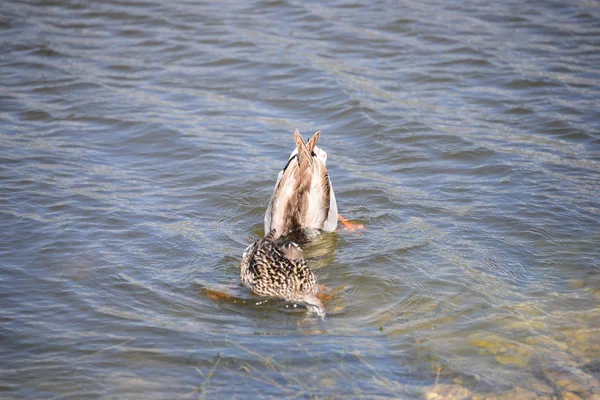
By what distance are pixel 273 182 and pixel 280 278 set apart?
2.45 meters

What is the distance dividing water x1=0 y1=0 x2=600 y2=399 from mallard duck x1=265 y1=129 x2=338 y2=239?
0.29m

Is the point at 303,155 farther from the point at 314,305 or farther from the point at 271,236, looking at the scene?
the point at 314,305

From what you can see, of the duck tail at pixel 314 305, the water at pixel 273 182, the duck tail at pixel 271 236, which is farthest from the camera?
the duck tail at pixel 271 236

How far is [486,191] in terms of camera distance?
8.31 meters

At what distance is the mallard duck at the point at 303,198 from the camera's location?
7.64m

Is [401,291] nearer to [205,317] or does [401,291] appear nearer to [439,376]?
[439,376]

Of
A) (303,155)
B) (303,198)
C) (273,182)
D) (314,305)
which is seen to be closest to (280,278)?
(314,305)

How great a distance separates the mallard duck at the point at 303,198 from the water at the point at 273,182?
0.95 feet

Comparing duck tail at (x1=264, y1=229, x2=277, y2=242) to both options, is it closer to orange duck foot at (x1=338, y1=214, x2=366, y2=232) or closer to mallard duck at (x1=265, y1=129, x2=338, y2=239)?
mallard duck at (x1=265, y1=129, x2=338, y2=239)

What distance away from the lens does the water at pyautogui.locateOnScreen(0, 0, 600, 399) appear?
5.42m

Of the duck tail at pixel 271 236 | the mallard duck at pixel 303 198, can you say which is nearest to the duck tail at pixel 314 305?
the duck tail at pixel 271 236

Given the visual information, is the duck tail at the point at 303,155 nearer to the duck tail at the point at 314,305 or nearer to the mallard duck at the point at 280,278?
the mallard duck at the point at 280,278

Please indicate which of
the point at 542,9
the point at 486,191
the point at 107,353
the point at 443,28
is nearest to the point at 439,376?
the point at 107,353

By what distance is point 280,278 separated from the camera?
6.44m
